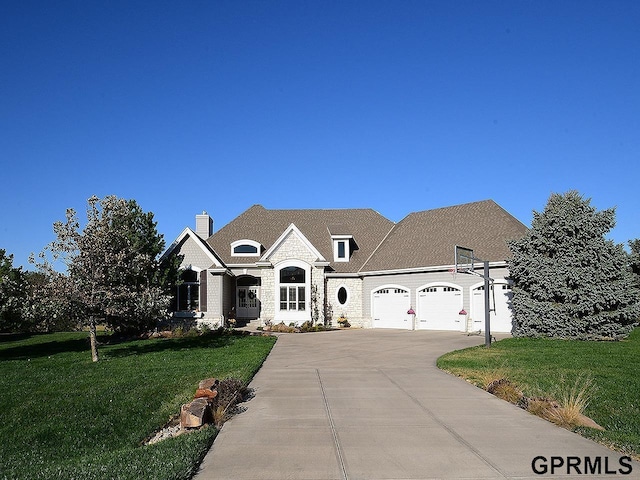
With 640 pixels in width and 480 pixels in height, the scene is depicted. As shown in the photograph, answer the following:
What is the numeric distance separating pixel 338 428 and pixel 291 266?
2271cm

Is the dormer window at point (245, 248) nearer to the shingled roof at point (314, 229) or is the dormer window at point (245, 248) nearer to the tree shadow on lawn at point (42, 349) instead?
the shingled roof at point (314, 229)

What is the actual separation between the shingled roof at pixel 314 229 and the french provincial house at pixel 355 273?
116 mm

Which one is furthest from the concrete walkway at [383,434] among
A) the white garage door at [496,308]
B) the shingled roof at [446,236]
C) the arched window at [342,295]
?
the arched window at [342,295]

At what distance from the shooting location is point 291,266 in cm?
3061

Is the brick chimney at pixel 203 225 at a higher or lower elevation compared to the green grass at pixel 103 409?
higher

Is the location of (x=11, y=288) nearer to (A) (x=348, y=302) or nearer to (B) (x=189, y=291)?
(B) (x=189, y=291)

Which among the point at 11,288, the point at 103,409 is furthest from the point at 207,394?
the point at 11,288

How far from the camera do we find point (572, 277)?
73.6ft

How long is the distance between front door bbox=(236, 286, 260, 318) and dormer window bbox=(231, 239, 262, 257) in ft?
Result: 7.13

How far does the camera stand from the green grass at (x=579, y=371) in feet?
27.2

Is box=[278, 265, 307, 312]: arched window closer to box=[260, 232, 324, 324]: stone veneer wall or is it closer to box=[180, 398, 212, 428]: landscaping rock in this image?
box=[260, 232, 324, 324]: stone veneer wall

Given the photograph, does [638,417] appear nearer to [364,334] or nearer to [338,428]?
[338,428]

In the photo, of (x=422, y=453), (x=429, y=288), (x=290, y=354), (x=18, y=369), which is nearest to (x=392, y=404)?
(x=422, y=453)

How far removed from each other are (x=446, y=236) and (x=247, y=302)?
12.9m
